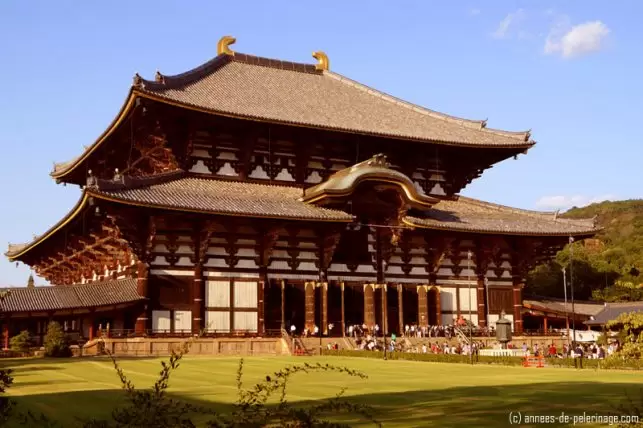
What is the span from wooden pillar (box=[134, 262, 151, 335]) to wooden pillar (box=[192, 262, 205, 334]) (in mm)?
2521

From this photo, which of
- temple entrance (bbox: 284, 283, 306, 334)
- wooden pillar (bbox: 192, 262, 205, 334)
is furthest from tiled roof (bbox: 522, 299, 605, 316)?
wooden pillar (bbox: 192, 262, 205, 334)

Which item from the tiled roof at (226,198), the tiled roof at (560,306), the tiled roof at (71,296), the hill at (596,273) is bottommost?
the tiled roof at (560,306)

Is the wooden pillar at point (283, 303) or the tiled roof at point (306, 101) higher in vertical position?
the tiled roof at point (306, 101)

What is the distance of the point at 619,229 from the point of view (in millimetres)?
132625

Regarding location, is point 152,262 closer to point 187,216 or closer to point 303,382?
point 187,216

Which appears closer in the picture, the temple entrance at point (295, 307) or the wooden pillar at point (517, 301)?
the temple entrance at point (295, 307)

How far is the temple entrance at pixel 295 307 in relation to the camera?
46438 mm

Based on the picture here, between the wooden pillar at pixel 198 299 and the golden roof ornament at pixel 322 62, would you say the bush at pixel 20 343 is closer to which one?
the wooden pillar at pixel 198 299

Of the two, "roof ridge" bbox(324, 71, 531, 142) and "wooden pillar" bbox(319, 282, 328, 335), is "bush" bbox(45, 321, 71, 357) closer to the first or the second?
"wooden pillar" bbox(319, 282, 328, 335)

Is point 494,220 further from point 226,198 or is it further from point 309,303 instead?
point 226,198

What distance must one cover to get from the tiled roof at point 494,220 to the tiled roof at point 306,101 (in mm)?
4679

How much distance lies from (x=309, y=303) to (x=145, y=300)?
10.1 metres

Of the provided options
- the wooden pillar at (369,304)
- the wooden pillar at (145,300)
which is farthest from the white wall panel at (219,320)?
the wooden pillar at (369,304)

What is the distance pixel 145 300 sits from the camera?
41469mm
